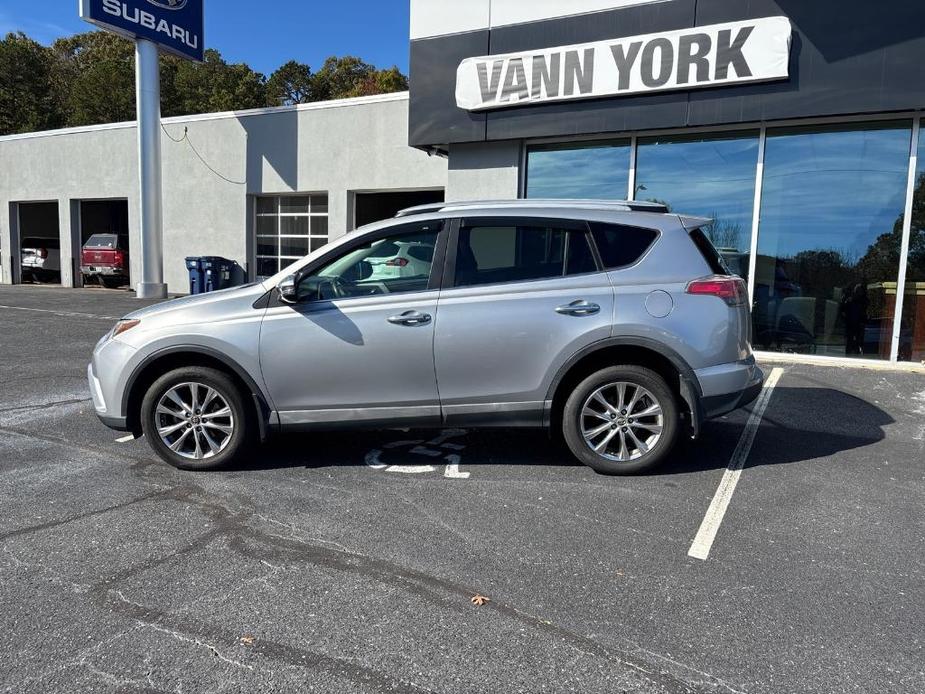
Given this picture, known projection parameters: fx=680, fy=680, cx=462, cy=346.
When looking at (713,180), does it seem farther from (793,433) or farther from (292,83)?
(292,83)

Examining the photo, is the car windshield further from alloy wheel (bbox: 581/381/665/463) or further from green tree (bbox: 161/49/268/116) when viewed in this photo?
alloy wheel (bbox: 581/381/665/463)

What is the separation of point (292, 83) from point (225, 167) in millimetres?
33278

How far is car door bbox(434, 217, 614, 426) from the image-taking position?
4.57m

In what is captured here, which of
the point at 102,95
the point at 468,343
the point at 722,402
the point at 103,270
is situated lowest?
the point at 722,402

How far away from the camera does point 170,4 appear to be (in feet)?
57.3

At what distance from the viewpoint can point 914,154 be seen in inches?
347

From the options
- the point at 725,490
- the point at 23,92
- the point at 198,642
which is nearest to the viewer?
the point at 198,642

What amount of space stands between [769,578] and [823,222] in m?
7.60

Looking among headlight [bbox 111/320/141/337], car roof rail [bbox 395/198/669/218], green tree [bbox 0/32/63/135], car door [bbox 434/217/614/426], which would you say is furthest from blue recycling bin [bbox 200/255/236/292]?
green tree [bbox 0/32/63/135]

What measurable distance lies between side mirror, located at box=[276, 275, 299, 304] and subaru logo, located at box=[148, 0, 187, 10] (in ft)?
53.0

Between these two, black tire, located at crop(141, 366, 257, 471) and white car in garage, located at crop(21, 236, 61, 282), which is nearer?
black tire, located at crop(141, 366, 257, 471)

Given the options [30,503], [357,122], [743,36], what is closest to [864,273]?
[743,36]

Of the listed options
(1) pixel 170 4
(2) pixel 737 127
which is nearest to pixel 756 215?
(2) pixel 737 127

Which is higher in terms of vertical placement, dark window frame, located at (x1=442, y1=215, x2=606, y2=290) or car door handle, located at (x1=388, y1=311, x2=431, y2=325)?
dark window frame, located at (x1=442, y1=215, x2=606, y2=290)
